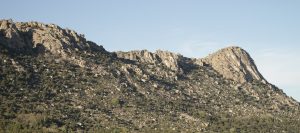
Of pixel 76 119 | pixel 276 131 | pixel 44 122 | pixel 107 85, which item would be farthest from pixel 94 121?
pixel 276 131

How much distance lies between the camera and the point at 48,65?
19250 centimetres

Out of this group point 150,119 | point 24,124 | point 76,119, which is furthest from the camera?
point 150,119

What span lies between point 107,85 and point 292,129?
2600 inches

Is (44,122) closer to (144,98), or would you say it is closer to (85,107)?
(85,107)

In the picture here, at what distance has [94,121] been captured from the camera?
16550cm

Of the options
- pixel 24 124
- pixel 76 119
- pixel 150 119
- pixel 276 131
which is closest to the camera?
pixel 24 124

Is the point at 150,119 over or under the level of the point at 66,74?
under

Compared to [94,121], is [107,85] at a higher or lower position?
higher

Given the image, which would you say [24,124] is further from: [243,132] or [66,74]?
[243,132]

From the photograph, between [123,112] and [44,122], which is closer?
[44,122]

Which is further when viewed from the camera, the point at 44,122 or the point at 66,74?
the point at 66,74

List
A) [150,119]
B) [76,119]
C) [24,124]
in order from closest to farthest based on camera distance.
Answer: [24,124], [76,119], [150,119]

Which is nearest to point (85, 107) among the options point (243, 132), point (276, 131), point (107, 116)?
point (107, 116)

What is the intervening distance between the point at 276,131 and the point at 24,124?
8713cm
